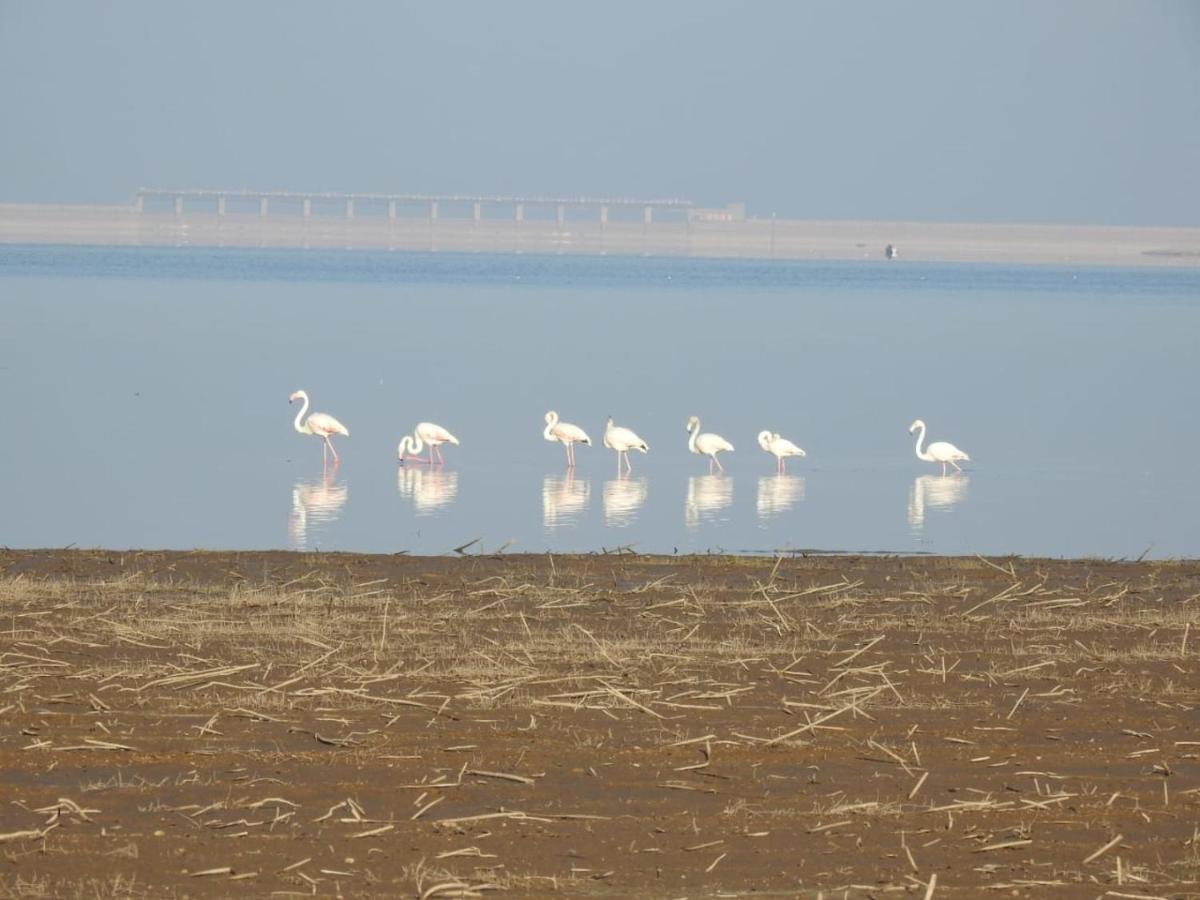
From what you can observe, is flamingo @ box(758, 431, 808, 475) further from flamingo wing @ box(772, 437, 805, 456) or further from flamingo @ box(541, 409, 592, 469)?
flamingo @ box(541, 409, 592, 469)

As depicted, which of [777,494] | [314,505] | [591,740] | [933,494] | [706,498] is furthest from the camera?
[933,494]

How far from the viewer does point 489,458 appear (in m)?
19.5

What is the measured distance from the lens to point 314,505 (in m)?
15.4

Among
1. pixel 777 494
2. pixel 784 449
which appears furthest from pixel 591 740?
pixel 784 449

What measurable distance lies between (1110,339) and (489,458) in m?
25.7

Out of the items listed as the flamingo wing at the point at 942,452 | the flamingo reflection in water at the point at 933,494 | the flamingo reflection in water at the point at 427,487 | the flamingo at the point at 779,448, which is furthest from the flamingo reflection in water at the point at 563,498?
the flamingo wing at the point at 942,452

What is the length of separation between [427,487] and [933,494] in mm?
4328

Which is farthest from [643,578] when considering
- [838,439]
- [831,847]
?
[838,439]

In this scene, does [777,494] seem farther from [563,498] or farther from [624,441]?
[624,441]

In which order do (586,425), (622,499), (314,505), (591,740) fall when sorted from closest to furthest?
(591,740) < (314,505) < (622,499) < (586,425)

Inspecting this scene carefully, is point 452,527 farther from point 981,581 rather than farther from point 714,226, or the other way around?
point 714,226

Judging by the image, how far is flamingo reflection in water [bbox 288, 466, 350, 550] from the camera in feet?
45.0

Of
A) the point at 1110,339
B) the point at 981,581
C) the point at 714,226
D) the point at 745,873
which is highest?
the point at 714,226

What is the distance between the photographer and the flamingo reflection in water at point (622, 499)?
15084 mm
